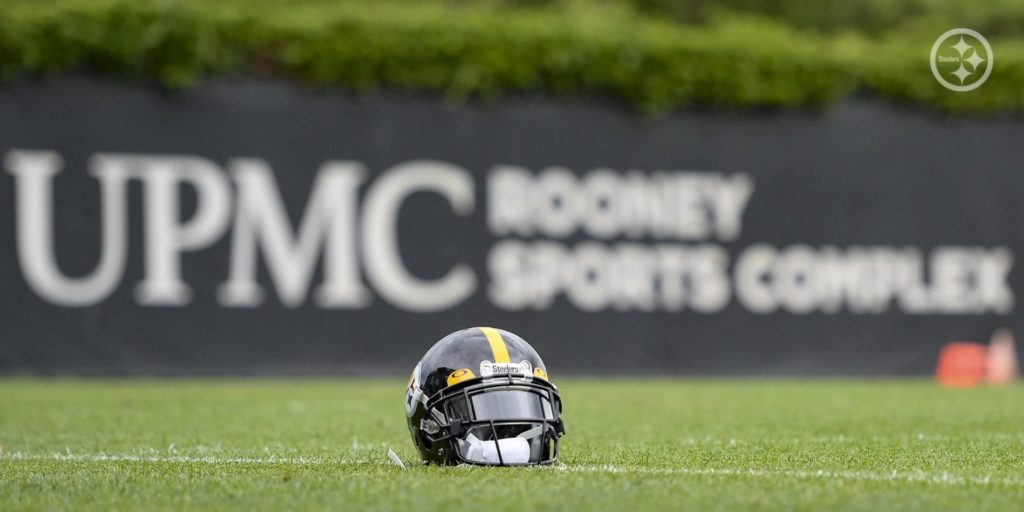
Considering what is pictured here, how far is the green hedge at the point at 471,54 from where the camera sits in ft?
49.3

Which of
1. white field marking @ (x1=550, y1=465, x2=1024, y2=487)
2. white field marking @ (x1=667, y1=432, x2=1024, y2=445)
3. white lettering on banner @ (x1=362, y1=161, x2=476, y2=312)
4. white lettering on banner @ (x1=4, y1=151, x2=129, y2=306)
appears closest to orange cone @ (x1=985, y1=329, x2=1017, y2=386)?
white lettering on banner @ (x1=362, y1=161, x2=476, y2=312)

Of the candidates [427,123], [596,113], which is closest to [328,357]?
[427,123]

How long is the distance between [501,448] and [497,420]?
6.0 inches

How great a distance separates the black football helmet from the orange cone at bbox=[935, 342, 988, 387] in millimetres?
12783

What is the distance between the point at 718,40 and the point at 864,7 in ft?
42.5

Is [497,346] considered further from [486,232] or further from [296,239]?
[486,232]

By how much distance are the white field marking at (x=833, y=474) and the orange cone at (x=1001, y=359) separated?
12.1m

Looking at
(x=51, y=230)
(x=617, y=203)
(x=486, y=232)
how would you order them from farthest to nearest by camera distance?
1. (x=617, y=203)
2. (x=486, y=232)
3. (x=51, y=230)

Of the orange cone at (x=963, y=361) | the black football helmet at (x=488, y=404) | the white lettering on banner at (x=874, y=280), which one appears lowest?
the orange cone at (x=963, y=361)

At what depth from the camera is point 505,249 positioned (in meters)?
16.0

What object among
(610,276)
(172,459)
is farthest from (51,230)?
(172,459)

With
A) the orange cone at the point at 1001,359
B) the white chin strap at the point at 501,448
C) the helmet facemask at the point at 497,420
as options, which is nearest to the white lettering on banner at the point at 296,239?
the orange cone at the point at 1001,359

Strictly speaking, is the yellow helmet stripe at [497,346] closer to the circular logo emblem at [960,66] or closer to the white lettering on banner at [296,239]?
the white lettering on banner at [296,239]

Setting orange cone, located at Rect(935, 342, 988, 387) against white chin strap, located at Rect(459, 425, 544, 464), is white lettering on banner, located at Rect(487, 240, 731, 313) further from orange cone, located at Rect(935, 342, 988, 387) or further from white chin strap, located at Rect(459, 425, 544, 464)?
white chin strap, located at Rect(459, 425, 544, 464)
